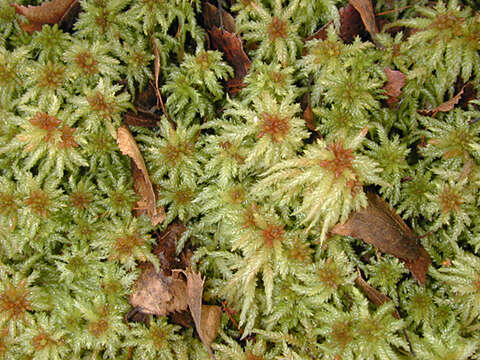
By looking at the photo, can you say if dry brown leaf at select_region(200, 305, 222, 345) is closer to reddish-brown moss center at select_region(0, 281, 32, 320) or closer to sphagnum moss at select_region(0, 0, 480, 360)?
sphagnum moss at select_region(0, 0, 480, 360)

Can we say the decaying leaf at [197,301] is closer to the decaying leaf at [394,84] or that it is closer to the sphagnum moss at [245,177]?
the sphagnum moss at [245,177]

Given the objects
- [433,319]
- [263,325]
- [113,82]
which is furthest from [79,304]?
[433,319]

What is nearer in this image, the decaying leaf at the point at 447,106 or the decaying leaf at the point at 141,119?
the decaying leaf at the point at 447,106

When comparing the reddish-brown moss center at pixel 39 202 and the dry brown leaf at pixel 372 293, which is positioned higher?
the reddish-brown moss center at pixel 39 202

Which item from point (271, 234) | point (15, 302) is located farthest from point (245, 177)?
Answer: point (15, 302)

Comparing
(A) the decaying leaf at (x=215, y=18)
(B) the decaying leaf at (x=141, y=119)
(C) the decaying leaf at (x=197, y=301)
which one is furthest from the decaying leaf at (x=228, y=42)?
(C) the decaying leaf at (x=197, y=301)

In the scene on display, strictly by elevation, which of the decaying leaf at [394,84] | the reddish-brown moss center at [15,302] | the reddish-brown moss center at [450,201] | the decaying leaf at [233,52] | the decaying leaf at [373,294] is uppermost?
the decaying leaf at [233,52]
